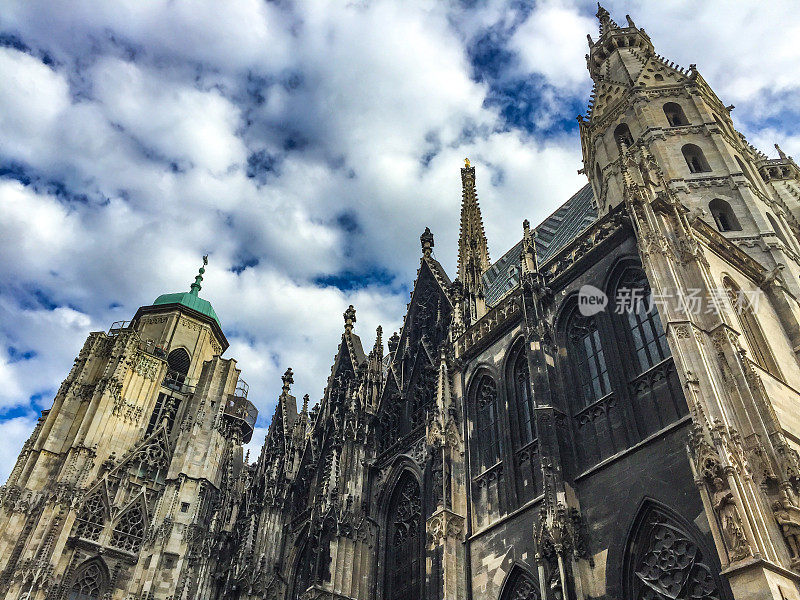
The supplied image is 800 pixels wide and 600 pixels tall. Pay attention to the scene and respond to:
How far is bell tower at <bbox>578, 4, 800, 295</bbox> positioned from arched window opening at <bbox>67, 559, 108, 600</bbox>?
27.3 m

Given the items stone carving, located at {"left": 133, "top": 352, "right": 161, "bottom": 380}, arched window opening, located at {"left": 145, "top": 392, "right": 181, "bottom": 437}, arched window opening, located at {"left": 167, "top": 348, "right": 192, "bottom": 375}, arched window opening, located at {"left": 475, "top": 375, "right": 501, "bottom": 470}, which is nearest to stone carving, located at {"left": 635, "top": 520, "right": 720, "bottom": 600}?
arched window opening, located at {"left": 475, "top": 375, "right": 501, "bottom": 470}

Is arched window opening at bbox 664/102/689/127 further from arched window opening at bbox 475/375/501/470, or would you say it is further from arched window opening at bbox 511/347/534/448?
arched window opening at bbox 475/375/501/470

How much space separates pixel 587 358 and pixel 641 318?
1720mm

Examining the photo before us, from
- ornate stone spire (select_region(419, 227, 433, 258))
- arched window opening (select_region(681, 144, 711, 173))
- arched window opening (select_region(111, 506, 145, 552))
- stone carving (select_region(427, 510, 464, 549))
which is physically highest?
ornate stone spire (select_region(419, 227, 433, 258))

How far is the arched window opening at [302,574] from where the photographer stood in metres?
23.4

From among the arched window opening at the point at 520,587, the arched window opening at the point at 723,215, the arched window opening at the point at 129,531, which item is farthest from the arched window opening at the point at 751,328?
the arched window opening at the point at 129,531

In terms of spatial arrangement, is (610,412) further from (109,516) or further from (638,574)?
(109,516)

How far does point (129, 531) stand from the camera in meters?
32.2

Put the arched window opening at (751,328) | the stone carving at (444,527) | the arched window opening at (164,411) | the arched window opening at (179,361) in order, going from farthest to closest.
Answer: the arched window opening at (179,361), the arched window opening at (164,411), the stone carving at (444,527), the arched window opening at (751,328)

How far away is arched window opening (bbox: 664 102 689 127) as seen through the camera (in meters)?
24.3

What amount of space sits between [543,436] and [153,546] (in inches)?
925

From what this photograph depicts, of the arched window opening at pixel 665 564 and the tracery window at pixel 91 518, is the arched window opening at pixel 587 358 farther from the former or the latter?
the tracery window at pixel 91 518

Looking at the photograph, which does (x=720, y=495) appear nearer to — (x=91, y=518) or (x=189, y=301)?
(x=91, y=518)

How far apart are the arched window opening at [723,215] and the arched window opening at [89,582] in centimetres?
2972
